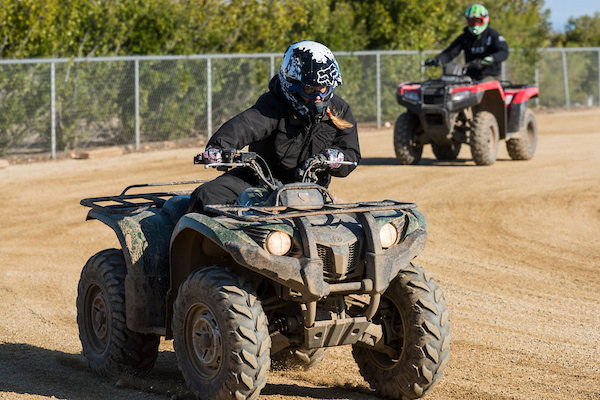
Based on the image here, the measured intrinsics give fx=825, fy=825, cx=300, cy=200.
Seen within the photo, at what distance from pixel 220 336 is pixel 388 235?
1.08 m

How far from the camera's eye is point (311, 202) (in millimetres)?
4754

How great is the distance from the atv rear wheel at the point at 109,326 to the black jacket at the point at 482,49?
414 inches

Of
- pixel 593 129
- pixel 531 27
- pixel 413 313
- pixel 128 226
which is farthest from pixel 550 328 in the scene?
pixel 531 27

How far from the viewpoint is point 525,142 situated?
15.9m

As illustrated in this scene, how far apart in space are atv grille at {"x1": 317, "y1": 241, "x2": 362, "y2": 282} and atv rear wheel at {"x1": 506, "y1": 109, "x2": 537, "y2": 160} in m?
12.0

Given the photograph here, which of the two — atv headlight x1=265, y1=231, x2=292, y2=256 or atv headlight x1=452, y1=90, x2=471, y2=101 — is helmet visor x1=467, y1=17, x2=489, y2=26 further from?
atv headlight x1=265, y1=231, x2=292, y2=256

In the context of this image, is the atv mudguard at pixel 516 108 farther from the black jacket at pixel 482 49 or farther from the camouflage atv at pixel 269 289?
the camouflage atv at pixel 269 289

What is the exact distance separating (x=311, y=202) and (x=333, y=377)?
1.52m

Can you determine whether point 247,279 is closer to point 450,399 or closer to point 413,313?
point 413,313

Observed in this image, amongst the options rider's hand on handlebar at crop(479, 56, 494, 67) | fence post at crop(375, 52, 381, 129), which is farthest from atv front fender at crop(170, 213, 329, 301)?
fence post at crop(375, 52, 381, 129)

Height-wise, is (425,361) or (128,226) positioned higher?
(128,226)

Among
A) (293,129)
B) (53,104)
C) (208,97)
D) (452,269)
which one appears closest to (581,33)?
(208,97)

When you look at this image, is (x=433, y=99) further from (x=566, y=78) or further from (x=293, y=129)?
(x=566, y=78)

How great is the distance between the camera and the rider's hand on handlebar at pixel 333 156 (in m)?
5.20
